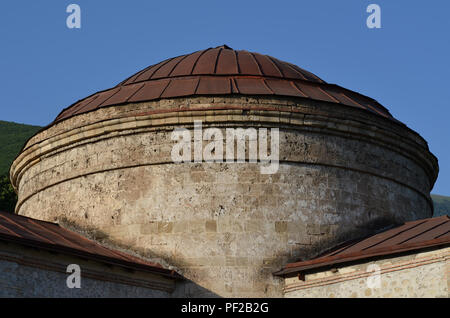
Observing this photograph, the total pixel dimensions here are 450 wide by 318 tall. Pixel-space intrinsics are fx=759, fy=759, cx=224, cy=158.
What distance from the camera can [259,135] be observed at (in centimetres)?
1340

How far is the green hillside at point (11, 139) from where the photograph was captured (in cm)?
5406

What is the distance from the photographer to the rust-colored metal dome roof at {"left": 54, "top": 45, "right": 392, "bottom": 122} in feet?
46.1

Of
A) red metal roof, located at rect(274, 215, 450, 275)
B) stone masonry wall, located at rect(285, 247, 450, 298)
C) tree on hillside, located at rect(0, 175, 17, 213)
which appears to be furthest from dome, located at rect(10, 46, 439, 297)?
Answer: tree on hillside, located at rect(0, 175, 17, 213)

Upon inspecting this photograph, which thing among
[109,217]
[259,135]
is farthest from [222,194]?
[109,217]

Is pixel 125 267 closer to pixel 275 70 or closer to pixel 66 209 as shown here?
pixel 66 209

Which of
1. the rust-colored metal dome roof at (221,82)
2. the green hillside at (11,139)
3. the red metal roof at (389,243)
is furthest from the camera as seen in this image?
the green hillside at (11,139)

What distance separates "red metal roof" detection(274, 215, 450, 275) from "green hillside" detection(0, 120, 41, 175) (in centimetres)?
4063

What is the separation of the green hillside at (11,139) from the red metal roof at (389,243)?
40.6 metres

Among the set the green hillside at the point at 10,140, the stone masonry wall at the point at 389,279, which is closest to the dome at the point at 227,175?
the stone masonry wall at the point at 389,279

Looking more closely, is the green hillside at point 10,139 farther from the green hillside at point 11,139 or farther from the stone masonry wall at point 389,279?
the stone masonry wall at point 389,279

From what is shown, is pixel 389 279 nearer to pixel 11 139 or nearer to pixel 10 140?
pixel 10 140

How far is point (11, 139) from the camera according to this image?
6128 centimetres

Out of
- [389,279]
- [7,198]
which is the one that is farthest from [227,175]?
[7,198]

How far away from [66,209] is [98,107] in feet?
6.49
